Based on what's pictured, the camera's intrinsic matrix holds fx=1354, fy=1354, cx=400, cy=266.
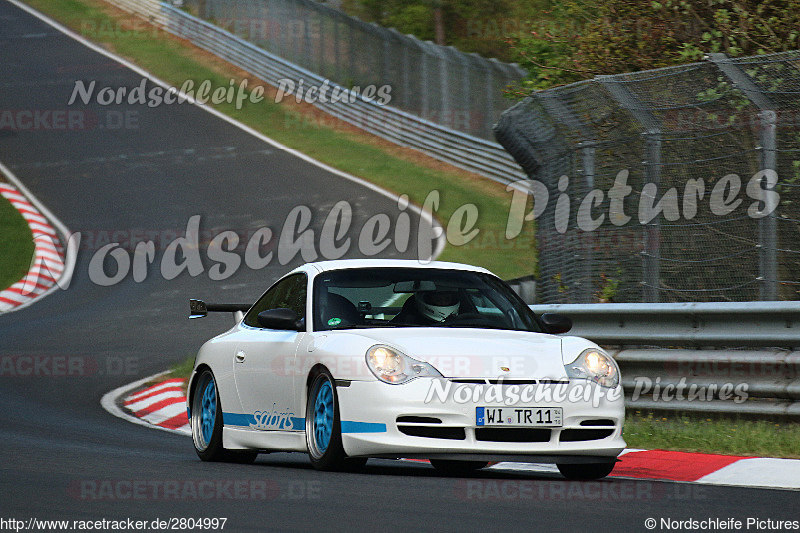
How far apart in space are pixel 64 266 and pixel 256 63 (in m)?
16.6

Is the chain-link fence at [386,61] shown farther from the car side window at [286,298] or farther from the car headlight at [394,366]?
the car headlight at [394,366]

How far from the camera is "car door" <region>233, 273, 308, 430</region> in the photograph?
8047 mm

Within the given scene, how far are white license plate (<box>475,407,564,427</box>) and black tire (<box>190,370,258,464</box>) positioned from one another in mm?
2148

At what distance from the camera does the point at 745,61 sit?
354 inches

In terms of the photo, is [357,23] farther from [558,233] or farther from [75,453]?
[75,453]

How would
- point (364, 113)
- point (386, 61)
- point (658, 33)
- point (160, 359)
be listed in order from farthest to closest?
point (364, 113) < point (386, 61) < point (160, 359) < point (658, 33)

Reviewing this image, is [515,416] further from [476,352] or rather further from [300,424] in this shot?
[300,424]

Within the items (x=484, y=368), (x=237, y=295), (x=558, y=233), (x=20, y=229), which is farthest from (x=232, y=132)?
(x=484, y=368)

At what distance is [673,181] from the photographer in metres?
9.90

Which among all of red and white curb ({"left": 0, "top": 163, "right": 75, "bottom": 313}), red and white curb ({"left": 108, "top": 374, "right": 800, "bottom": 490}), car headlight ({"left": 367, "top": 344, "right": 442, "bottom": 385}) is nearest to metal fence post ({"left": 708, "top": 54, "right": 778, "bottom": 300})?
red and white curb ({"left": 108, "top": 374, "right": 800, "bottom": 490})

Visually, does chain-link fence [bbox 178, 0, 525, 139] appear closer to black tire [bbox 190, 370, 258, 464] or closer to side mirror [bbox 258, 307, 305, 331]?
black tire [bbox 190, 370, 258, 464]

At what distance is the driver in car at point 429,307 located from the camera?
8094 mm

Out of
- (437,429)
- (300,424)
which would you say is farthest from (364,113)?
(437,429)

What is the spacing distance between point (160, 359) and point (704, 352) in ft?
24.6
